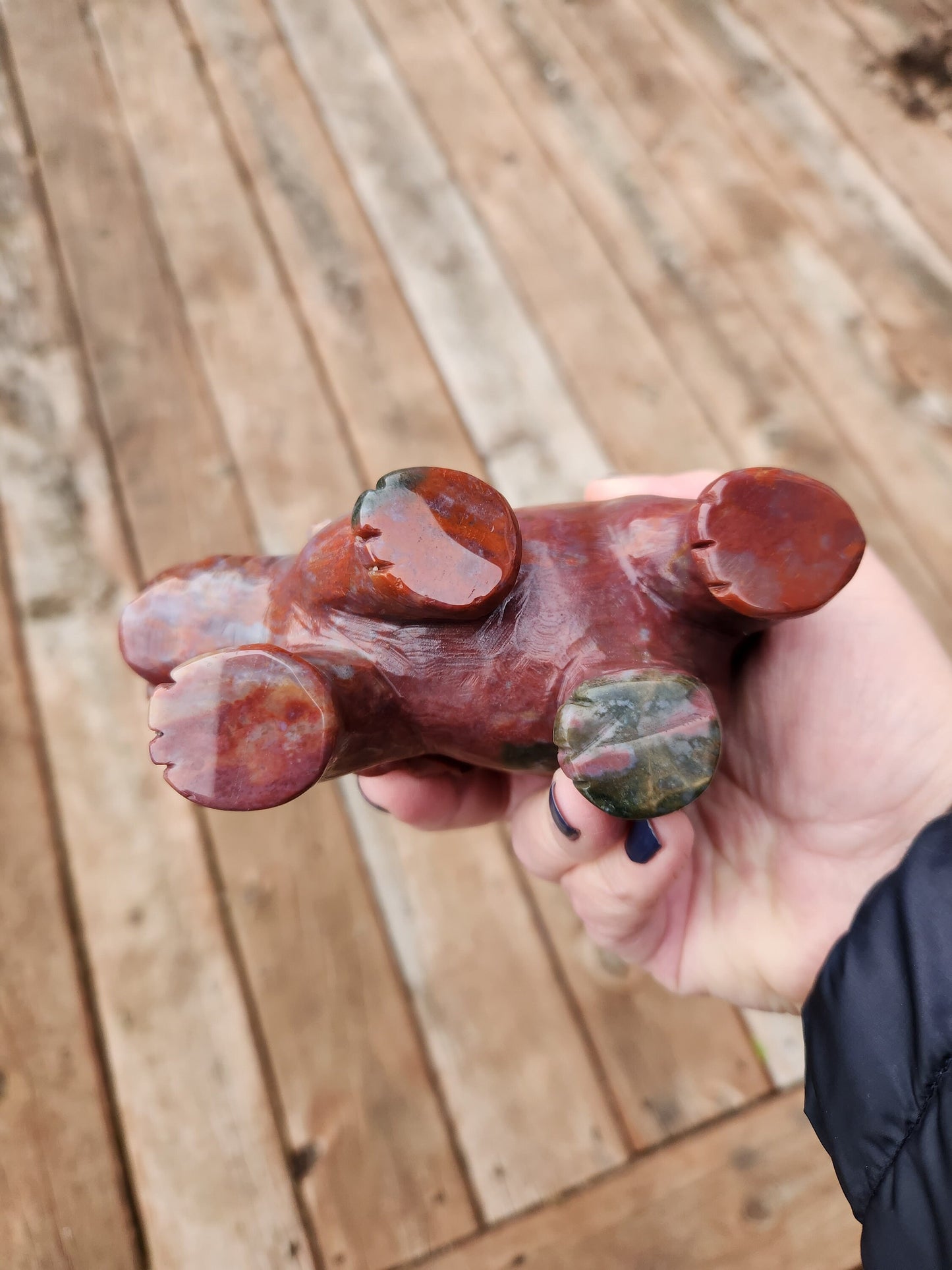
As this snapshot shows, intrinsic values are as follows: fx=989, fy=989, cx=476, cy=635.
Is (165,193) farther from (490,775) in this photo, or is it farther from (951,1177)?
(951,1177)

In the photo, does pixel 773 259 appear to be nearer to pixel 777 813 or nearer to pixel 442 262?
pixel 442 262

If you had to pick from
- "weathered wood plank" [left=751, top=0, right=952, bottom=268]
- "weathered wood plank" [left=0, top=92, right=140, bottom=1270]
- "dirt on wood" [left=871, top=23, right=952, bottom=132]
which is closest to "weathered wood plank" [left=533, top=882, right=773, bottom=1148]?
"weathered wood plank" [left=0, top=92, right=140, bottom=1270]

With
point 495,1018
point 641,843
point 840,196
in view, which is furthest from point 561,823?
point 840,196

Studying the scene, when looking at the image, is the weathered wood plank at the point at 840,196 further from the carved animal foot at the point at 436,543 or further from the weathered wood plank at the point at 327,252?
the carved animal foot at the point at 436,543

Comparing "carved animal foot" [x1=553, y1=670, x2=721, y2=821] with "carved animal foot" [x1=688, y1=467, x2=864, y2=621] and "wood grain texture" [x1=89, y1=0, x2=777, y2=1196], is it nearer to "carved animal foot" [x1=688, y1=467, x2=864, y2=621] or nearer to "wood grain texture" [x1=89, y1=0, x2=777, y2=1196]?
"carved animal foot" [x1=688, y1=467, x2=864, y2=621]

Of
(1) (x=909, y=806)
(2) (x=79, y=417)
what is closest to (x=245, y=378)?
(2) (x=79, y=417)

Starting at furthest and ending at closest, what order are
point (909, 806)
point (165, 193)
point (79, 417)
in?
point (165, 193) < point (79, 417) < point (909, 806)
